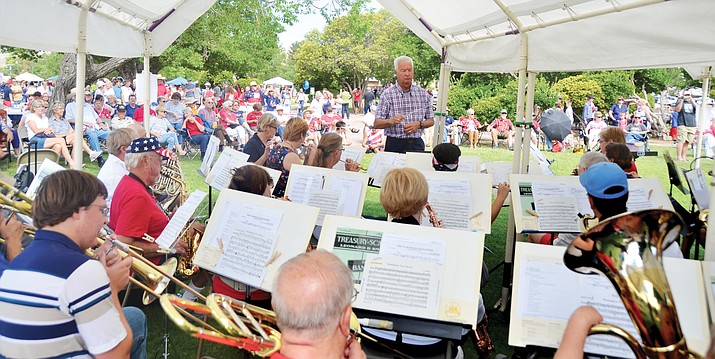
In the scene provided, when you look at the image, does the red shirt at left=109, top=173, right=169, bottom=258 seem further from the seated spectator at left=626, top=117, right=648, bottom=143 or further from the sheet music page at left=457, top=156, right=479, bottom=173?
the seated spectator at left=626, top=117, right=648, bottom=143

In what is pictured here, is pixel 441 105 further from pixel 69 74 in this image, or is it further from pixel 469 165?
pixel 69 74

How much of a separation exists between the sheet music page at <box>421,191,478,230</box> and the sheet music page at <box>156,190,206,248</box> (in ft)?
5.60

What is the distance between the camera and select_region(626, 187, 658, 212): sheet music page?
4.29 metres

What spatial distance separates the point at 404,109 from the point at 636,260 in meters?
5.69

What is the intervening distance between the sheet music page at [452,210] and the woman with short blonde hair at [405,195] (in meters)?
0.77

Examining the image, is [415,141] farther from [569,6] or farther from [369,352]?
[369,352]

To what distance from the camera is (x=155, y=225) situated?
13.6 feet

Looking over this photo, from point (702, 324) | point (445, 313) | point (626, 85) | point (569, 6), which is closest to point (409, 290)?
point (445, 313)

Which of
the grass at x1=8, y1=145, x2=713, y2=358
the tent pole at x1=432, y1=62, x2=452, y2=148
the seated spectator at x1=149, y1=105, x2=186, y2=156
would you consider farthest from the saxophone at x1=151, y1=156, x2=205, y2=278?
the seated spectator at x1=149, y1=105, x2=186, y2=156

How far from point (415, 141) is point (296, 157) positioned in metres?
2.10

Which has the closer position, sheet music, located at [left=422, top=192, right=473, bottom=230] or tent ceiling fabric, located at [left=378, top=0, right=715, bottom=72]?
tent ceiling fabric, located at [left=378, top=0, right=715, bottom=72]

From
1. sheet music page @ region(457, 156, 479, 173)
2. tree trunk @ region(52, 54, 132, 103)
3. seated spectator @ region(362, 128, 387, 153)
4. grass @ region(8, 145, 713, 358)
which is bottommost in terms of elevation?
grass @ region(8, 145, 713, 358)

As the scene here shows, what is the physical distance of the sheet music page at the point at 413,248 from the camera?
290 cm

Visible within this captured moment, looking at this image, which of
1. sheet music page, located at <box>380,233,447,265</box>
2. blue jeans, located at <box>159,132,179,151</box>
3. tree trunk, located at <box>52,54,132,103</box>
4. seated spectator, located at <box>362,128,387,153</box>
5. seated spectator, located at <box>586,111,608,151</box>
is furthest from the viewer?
seated spectator, located at <box>586,111,608,151</box>
